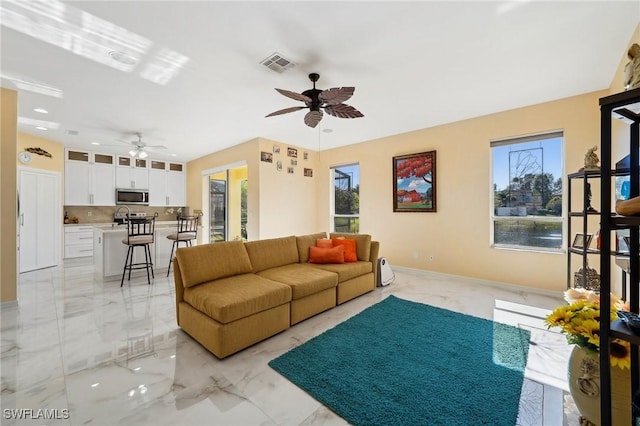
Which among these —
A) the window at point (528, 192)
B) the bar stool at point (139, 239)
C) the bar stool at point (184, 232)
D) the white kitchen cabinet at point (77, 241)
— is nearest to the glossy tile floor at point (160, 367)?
the window at point (528, 192)

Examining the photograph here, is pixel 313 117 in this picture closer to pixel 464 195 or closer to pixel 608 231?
pixel 608 231

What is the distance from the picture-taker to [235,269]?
9.98 feet

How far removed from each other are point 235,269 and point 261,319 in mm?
793

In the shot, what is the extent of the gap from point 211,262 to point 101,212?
254 inches

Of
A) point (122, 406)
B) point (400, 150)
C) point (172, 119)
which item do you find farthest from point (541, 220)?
point (172, 119)

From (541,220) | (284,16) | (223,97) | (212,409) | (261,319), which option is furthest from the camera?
(541,220)

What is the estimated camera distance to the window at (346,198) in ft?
19.9

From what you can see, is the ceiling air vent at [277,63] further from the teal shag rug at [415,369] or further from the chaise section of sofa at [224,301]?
the teal shag rug at [415,369]

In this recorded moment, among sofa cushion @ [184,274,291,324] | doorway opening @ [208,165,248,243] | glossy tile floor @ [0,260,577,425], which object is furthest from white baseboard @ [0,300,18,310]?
doorway opening @ [208,165,248,243]

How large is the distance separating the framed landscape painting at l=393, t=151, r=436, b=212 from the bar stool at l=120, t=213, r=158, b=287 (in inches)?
176

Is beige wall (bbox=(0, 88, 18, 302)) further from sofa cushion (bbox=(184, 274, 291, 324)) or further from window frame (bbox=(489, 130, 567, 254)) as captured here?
window frame (bbox=(489, 130, 567, 254))

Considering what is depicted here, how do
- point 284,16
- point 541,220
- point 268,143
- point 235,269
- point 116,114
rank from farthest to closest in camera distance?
point 268,143 < point 116,114 < point 541,220 < point 235,269 < point 284,16

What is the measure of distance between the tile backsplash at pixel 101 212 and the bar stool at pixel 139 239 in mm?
3352

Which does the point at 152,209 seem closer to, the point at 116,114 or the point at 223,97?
the point at 116,114
